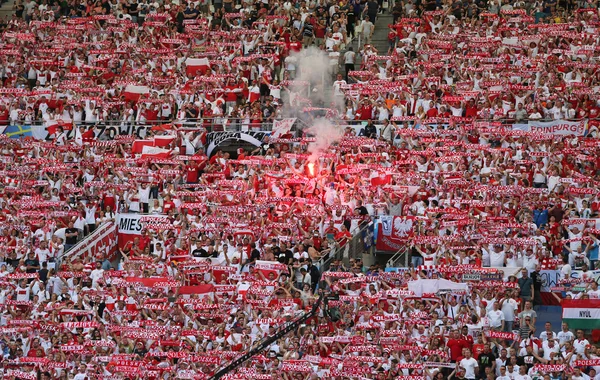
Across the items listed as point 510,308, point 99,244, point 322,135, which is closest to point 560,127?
point 322,135

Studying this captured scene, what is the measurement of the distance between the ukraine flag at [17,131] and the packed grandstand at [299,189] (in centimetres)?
6

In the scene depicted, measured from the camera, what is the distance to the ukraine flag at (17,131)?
41.2 m

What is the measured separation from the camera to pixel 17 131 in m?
41.3

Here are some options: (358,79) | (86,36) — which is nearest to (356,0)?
(358,79)

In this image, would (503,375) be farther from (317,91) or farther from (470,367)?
(317,91)

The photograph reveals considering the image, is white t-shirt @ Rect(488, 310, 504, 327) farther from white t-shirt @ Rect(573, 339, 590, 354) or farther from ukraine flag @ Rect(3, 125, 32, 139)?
ukraine flag @ Rect(3, 125, 32, 139)

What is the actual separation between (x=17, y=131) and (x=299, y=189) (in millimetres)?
9551

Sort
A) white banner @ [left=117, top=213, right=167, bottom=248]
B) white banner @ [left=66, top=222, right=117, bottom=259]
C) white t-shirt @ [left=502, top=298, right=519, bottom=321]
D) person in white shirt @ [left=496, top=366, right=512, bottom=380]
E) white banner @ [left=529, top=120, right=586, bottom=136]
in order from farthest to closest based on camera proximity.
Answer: white banner @ [left=529, top=120, right=586, bottom=136] → white banner @ [left=117, top=213, right=167, bottom=248] → white banner @ [left=66, top=222, right=117, bottom=259] → white t-shirt @ [left=502, top=298, right=519, bottom=321] → person in white shirt @ [left=496, top=366, right=512, bottom=380]

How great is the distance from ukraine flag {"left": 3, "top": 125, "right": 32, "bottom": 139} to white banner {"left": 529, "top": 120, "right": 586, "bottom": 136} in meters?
13.6

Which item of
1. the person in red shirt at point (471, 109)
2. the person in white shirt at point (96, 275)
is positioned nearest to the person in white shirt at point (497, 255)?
the person in red shirt at point (471, 109)

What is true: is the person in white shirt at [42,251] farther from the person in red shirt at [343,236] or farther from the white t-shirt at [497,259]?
the white t-shirt at [497,259]

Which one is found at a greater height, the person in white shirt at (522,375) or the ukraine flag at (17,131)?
the ukraine flag at (17,131)

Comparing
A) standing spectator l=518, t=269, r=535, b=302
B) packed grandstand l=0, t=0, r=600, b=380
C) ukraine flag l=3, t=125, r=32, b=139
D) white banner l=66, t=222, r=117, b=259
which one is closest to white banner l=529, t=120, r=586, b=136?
packed grandstand l=0, t=0, r=600, b=380

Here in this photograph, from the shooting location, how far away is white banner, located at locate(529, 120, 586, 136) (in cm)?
3819
